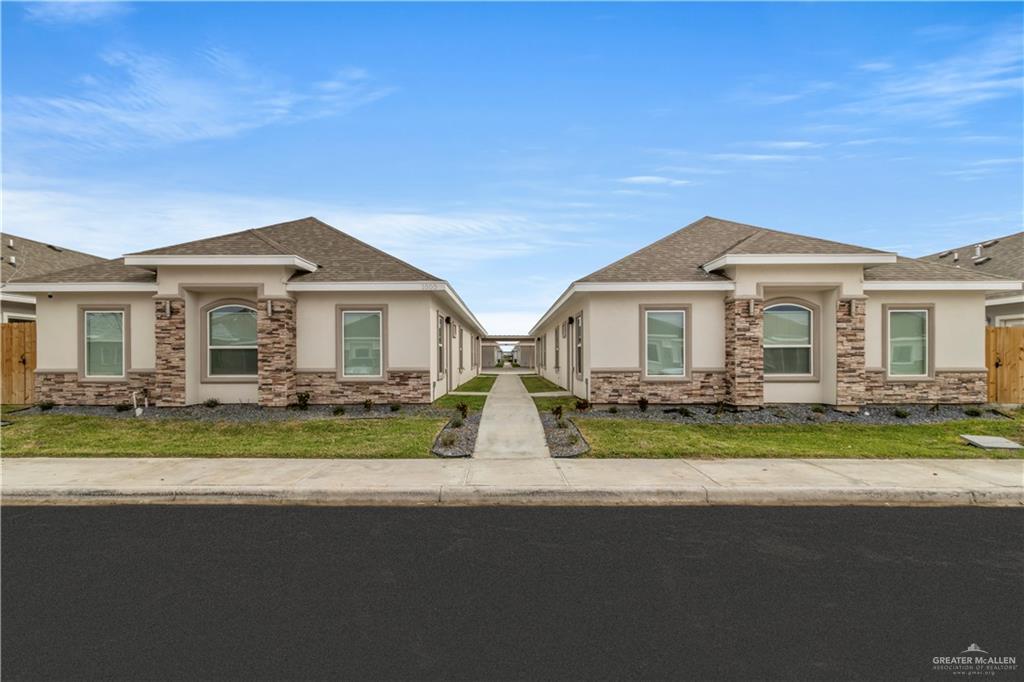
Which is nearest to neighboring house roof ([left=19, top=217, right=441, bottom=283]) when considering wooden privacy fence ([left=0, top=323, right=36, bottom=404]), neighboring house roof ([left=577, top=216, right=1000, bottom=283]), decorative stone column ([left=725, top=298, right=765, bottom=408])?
wooden privacy fence ([left=0, top=323, right=36, bottom=404])

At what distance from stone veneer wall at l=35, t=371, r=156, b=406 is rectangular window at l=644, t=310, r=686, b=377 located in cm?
1462

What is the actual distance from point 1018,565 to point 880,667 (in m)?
2.90

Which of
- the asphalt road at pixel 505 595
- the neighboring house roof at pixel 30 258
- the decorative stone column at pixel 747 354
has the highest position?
the neighboring house roof at pixel 30 258

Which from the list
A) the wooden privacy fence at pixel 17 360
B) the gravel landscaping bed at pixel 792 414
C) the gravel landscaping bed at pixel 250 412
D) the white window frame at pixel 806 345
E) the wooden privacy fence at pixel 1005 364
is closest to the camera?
the gravel landscaping bed at pixel 792 414

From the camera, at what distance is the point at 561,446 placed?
33.2 ft

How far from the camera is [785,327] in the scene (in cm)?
1442

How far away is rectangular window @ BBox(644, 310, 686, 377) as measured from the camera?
14.3m

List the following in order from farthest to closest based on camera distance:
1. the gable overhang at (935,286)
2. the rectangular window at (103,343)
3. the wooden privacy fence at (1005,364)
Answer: the wooden privacy fence at (1005,364) → the rectangular window at (103,343) → the gable overhang at (935,286)

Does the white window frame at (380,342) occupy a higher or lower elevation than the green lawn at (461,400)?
higher

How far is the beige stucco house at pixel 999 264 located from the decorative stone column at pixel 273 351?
73.3 feet

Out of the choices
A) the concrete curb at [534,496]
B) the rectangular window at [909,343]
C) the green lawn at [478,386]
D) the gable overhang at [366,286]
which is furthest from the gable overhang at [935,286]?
the green lawn at [478,386]

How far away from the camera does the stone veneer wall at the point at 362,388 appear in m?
14.4

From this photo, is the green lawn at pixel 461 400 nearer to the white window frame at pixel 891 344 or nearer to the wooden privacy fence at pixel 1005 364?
the white window frame at pixel 891 344

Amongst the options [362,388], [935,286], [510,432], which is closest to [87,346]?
[362,388]
